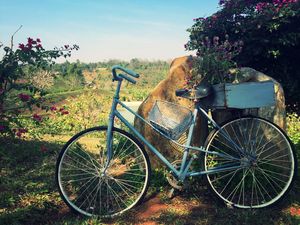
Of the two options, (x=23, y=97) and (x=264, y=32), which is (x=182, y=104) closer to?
(x=23, y=97)

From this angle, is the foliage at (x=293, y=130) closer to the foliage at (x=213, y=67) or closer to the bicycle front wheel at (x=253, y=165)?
the bicycle front wheel at (x=253, y=165)

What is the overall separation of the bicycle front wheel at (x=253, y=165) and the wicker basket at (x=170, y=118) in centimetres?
37

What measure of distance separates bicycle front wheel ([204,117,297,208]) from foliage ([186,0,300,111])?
5804 mm

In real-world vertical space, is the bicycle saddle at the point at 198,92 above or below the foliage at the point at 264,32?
below

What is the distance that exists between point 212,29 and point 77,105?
7.83 metres

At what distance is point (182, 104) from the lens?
17.8ft

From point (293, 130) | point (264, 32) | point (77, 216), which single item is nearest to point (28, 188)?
point (77, 216)

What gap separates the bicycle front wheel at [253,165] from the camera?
3.99 m

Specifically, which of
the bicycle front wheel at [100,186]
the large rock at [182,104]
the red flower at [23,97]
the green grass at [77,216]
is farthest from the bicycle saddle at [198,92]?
the red flower at [23,97]

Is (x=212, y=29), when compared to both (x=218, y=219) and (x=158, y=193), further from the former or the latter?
(x=218, y=219)

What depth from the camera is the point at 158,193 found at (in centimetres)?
457

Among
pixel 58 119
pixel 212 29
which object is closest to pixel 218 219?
pixel 212 29

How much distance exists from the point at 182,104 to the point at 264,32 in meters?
5.51

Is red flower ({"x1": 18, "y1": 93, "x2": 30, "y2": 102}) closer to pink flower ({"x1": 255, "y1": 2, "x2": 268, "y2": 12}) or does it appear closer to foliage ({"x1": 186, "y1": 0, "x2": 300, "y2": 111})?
foliage ({"x1": 186, "y1": 0, "x2": 300, "y2": 111})
